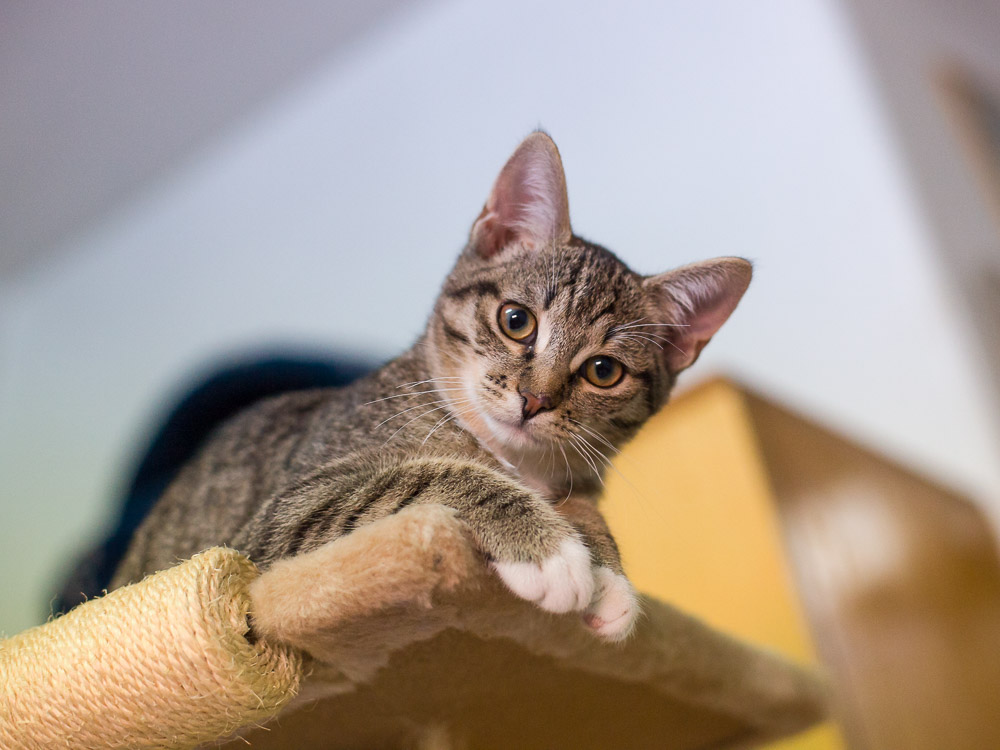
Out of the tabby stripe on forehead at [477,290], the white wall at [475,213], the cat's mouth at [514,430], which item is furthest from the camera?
the white wall at [475,213]

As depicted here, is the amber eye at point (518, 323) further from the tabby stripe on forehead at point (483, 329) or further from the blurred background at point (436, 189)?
the blurred background at point (436, 189)

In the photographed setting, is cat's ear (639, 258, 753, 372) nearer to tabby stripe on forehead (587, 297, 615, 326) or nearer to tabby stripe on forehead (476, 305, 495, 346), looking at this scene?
tabby stripe on forehead (587, 297, 615, 326)

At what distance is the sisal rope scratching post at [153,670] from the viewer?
0.54 m

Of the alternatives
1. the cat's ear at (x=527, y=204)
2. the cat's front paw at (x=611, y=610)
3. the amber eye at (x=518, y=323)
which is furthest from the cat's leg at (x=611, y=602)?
the cat's ear at (x=527, y=204)

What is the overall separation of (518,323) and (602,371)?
108mm

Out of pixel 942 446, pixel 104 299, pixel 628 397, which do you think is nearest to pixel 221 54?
pixel 104 299

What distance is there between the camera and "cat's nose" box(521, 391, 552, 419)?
2.50 ft

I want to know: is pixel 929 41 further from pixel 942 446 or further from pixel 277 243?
pixel 277 243

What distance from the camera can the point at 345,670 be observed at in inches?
24.2

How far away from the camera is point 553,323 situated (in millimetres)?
817

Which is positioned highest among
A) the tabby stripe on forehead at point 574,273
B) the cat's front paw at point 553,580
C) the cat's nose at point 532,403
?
the tabby stripe on forehead at point 574,273

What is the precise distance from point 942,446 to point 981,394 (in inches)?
6.8

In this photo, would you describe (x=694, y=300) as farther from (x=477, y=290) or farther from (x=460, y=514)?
(x=460, y=514)

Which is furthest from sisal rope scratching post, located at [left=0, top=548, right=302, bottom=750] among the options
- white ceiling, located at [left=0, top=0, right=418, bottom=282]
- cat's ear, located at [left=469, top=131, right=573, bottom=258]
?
white ceiling, located at [left=0, top=0, right=418, bottom=282]
